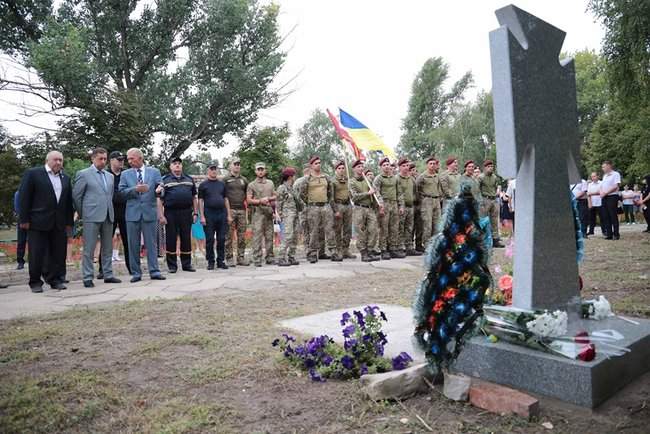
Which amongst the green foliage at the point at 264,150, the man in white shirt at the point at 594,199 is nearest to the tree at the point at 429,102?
the green foliage at the point at 264,150

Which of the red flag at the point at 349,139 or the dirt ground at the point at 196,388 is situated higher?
the red flag at the point at 349,139

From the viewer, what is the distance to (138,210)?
6.83m

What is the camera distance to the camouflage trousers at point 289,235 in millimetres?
8859

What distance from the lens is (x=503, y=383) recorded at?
8.80 feet

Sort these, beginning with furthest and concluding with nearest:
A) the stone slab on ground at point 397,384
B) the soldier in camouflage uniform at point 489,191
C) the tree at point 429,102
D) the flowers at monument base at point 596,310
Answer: the tree at point 429,102 < the soldier in camouflage uniform at point 489,191 < the flowers at monument base at point 596,310 < the stone slab on ground at point 397,384

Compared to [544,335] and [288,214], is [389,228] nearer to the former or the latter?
[288,214]

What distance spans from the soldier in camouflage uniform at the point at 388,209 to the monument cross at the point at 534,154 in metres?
6.17

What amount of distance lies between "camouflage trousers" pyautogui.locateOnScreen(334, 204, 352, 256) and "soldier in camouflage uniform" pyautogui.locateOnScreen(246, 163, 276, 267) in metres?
1.43

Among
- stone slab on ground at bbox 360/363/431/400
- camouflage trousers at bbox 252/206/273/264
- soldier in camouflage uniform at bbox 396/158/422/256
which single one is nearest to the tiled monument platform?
stone slab on ground at bbox 360/363/431/400

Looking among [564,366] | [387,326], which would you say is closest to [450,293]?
[564,366]

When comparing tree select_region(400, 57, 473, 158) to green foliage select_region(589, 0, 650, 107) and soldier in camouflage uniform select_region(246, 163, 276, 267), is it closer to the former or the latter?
green foliage select_region(589, 0, 650, 107)

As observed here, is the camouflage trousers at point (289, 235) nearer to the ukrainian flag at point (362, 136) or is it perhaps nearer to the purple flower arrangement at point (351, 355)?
the ukrainian flag at point (362, 136)

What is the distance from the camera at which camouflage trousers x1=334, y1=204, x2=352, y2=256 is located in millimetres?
9625

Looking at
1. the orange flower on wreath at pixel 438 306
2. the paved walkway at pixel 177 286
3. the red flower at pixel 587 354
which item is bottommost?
the paved walkway at pixel 177 286
